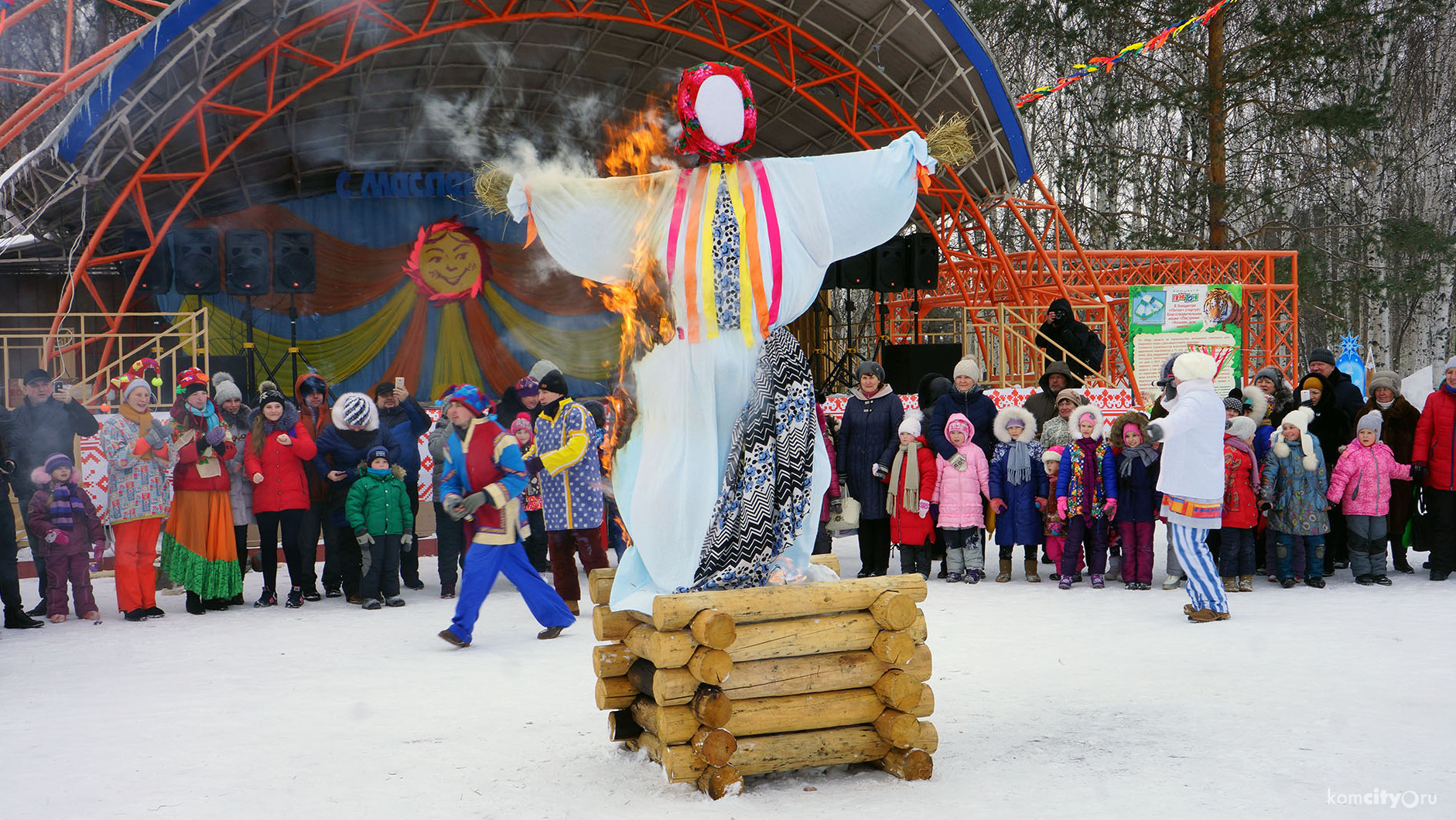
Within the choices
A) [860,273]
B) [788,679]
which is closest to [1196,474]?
[788,679]

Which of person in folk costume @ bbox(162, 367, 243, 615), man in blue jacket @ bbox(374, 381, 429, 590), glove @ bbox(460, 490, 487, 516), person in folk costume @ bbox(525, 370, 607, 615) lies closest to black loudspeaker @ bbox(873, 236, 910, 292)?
man in blue jacket @ bbox(374, 381, 429, 590)

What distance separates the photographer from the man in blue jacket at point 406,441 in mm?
8367

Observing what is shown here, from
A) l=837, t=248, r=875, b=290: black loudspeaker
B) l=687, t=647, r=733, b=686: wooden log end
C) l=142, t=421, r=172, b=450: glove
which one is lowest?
l=687, t=647, r=733, b=686: wooden log end

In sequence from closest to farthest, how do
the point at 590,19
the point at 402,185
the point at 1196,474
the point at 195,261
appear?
the point at 1196,474, the point at 195,261, the point at 590,19, the point at 402,185

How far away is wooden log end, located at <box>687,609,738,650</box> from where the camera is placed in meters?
3.48

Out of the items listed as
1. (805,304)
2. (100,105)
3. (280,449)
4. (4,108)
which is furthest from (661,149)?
(4,108)

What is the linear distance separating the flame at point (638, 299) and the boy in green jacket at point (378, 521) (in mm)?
4057

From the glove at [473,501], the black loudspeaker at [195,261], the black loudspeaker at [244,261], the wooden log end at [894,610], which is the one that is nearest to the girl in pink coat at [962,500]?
the glove at [473,501]

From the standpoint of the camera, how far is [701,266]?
3.72 metres

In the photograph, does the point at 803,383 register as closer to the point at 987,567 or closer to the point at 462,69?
the point at 987,567

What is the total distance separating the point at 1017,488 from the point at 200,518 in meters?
5.34

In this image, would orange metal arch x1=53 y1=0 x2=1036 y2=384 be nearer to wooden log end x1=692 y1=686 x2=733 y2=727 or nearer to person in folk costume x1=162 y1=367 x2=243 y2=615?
person in folk costume x1=162 y1=367 x2=243 y2=615

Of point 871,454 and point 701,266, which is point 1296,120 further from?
point 701,266

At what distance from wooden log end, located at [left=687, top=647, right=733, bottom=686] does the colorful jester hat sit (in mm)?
1545
